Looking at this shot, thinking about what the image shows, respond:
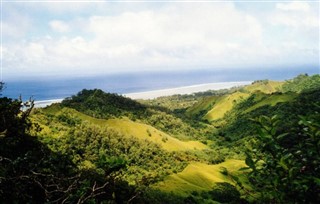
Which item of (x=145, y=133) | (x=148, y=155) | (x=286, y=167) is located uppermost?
(x=286, y=167)

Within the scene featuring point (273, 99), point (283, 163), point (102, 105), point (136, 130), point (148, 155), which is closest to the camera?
point (283, 163)

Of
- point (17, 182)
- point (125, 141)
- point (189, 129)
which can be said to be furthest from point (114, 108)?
point (17, 182)

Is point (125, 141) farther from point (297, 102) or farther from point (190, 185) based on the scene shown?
point (297, 102)

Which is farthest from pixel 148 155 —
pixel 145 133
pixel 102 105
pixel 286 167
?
pixel 286 167

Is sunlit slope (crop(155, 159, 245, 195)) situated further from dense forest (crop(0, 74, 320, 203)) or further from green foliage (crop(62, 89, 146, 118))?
green foliage (crop(62, 89, 146, 118))

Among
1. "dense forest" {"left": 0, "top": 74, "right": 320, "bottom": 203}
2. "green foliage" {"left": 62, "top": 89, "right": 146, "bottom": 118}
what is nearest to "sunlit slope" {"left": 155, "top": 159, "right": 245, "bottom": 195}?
"dense forest" {"left": 0, "top": 74, "right": 320, "bottom": 203}

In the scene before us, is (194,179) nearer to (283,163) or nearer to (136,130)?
(136,130)
